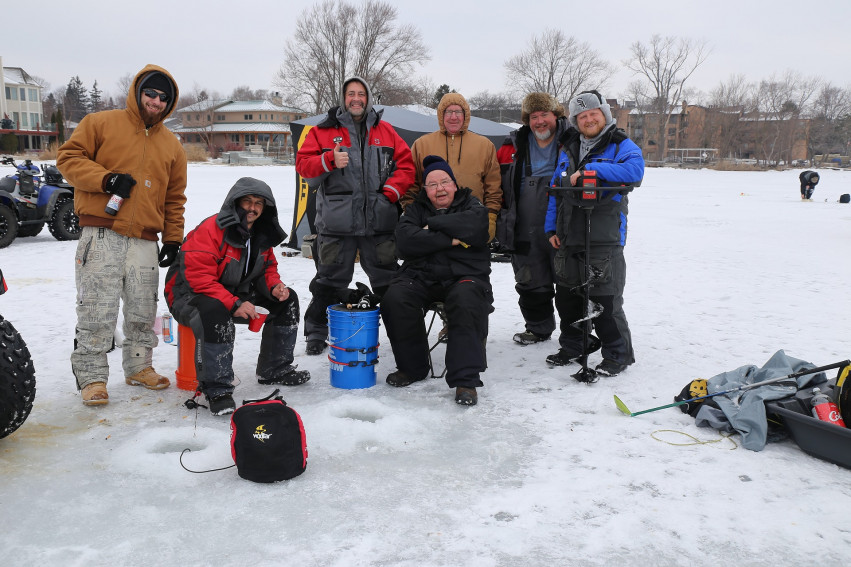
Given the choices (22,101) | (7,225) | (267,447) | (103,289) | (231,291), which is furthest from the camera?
(22,101)

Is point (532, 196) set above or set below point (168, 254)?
above

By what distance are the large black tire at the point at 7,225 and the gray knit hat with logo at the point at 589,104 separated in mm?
7571

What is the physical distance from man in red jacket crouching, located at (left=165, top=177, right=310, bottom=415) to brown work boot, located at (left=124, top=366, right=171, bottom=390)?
1.32 ft

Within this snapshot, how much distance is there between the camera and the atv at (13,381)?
8.70 ft

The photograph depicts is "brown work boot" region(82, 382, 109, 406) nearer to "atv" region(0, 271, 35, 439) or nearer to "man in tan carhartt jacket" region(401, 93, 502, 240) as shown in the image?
"atv" region(0, 271, 35, 439)

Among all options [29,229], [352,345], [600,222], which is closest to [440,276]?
[352,345]

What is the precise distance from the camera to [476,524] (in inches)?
91.2

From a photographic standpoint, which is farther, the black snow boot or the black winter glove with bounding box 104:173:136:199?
the black snow boot

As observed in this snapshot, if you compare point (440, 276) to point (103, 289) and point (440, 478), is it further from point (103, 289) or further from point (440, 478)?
point (103, 289)

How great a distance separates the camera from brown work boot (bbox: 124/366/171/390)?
3.61 metres

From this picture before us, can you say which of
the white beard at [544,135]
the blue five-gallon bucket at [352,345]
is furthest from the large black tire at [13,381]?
the white beard at [544,135]

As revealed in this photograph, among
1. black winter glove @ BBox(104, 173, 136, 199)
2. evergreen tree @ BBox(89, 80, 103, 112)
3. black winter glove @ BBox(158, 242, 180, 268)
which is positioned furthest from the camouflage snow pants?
evergreen tree @ BBox(89, 80, 103, 112)

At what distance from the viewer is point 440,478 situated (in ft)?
8.76

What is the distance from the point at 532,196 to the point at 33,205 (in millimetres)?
7482
